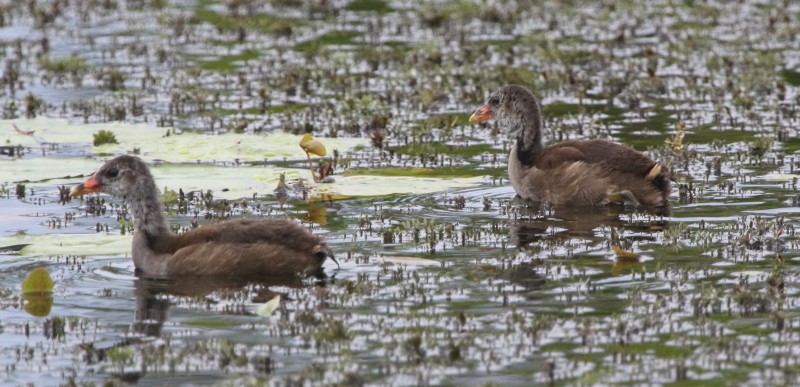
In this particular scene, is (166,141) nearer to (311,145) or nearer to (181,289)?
(311,145)

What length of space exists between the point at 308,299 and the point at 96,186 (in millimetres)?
2948

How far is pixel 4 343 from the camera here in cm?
975

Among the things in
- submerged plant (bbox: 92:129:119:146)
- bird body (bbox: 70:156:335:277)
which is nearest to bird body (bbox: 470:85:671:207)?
bird body (bbox: 70:156:335:277)

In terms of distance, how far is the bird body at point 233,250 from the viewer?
11672 mm

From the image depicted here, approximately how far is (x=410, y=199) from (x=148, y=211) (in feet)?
11.9

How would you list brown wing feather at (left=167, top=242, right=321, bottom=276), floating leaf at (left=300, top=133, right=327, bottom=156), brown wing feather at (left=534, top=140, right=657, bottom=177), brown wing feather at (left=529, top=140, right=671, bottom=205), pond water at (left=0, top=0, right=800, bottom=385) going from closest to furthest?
pond water at (left=0, top=0, right=800, bottom=385) → brown wing feather at (left=167, top=242, right=321, bottom=276) → brown wing feather at (left=529, top=140, right=671, bottom=205) → brown wing feather at (left=534, top=140, right=657, bottom=177) → floating leaf at (left=300, top=133, right=327, bottom=156)

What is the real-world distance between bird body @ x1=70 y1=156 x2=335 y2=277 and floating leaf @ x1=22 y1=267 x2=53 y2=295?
1.05 m

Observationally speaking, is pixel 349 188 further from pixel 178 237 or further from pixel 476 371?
pixel 476 371

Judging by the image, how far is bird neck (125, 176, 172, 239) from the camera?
40.3 feet

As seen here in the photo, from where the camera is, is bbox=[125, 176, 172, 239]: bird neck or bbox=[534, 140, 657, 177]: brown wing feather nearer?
bbox=[125, 176, 172, 239]: bird neck

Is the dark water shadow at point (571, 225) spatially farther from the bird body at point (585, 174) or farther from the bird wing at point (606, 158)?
the bird wing at point (606, 158)

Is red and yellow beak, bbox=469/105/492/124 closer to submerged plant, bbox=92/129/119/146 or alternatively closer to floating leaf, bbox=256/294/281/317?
submerged plant, bbox=92/129/119/146

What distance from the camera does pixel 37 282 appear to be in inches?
436

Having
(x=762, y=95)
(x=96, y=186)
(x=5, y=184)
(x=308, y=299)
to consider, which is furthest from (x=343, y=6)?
(x=308, y=299)
